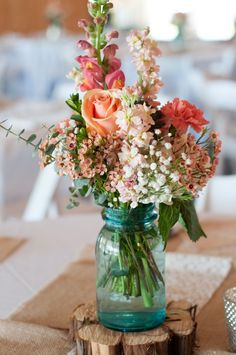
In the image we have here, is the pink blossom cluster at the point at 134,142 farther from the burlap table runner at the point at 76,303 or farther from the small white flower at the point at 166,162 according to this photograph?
the burlap table runner at the point at 76,303

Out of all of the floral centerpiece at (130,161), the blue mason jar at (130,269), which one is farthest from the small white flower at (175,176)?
the blue mason jar at (130,269)

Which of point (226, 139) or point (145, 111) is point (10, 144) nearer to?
point (226, 139)

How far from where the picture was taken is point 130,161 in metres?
0.93

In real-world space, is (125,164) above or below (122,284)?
above

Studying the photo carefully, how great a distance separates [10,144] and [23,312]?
1.69 m

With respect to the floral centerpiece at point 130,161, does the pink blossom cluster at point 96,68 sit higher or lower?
higher

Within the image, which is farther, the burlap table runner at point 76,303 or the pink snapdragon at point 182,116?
the burlap table runner at point 76,303

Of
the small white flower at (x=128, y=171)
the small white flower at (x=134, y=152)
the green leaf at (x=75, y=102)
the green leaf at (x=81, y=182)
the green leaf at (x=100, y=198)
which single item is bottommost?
the green leaf at (x=100, y=198)

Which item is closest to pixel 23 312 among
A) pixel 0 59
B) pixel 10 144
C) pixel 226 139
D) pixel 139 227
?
pixel 139 227

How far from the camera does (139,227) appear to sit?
103 centimetres

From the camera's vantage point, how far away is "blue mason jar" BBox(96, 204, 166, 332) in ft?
3.35

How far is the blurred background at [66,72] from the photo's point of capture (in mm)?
2869

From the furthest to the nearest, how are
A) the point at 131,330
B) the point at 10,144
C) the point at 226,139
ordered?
the point at 226,139 → the point at 10,144 → the point at 131,330

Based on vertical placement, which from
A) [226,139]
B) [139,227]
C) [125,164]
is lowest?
[226,139]
